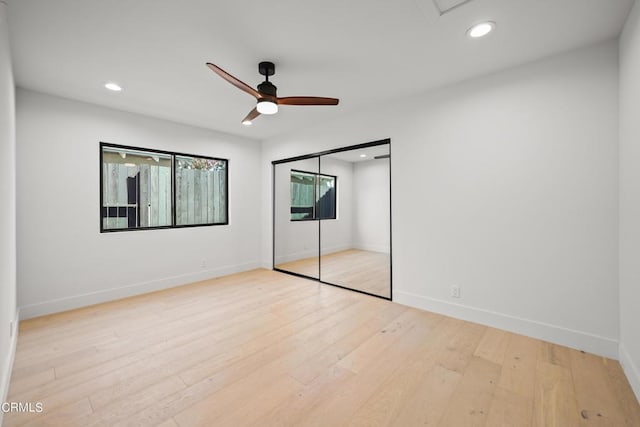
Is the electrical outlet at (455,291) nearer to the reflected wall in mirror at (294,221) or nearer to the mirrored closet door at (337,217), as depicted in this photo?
the mirrored closet door at (337,217)

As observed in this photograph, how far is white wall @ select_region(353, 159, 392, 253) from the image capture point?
3578 millimetres

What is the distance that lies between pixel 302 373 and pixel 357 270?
2.43 metres

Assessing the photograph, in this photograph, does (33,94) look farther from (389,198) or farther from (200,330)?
(389,198)

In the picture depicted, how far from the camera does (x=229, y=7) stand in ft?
5.92

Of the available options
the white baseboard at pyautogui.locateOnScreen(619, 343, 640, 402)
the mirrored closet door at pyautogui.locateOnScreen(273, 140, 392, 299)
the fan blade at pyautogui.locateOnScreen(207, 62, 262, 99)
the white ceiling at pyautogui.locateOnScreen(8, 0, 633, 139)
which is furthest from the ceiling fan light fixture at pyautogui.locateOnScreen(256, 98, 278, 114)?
the white baseboard at pyautogui.locateOnScreen(619, 343, 640, 402)

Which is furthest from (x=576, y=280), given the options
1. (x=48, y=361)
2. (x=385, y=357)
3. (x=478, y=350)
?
(x=48, y=361)

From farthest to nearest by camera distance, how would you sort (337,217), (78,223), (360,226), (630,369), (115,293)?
(337,217) < (360,226) < (115,293) < (78,223) < (630,369)

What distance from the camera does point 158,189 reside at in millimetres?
4098

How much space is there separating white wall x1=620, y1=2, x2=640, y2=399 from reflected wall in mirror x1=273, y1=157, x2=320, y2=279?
3598 mm

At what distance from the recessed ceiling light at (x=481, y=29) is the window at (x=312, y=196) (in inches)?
101

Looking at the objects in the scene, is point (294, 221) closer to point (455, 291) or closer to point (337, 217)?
point (337, 217)

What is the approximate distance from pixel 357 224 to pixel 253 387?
269 centimetres

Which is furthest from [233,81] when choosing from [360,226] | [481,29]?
[360,226]

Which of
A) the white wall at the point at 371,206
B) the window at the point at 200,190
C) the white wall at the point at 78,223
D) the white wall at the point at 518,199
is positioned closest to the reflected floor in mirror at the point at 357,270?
the white wall at the point at 371,206
